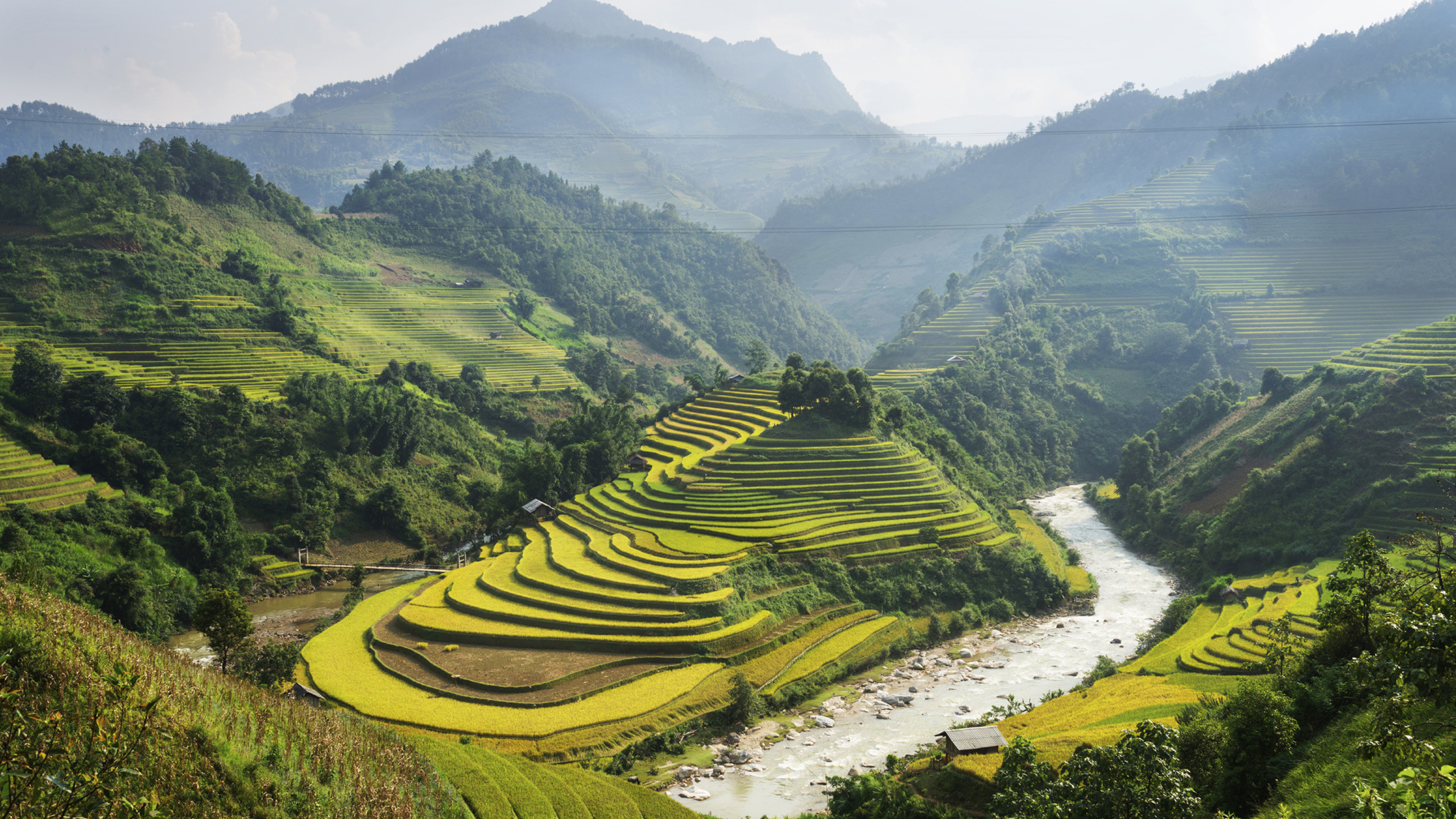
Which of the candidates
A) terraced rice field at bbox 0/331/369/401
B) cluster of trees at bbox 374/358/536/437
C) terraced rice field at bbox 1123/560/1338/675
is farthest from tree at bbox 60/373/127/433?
terraced rice field at bbox 1123/560/1338/675

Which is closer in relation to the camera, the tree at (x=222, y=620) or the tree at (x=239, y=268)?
the tree at (x=222, y=620)

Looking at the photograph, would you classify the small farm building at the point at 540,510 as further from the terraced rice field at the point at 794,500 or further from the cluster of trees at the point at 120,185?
the cluster of trees at the point at 120,185

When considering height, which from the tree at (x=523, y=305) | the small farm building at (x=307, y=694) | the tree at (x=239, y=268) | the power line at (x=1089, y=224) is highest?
the power line at (x=1089, y=224)

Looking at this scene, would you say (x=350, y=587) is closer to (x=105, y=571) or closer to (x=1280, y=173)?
(x=105, y=571)

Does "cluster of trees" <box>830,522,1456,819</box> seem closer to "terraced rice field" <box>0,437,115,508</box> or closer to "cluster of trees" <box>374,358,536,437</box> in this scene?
"terraced rice field" <box>0,437,115,508</box>

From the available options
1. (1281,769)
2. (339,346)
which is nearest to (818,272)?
(339,346)

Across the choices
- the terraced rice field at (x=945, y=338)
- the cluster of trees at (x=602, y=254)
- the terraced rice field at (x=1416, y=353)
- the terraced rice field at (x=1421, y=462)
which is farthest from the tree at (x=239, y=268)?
the terraced rice field at (x=1416, y=353)

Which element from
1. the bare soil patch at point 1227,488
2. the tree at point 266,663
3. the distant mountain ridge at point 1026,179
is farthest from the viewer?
the distant mountain ridge at point 1026,179
